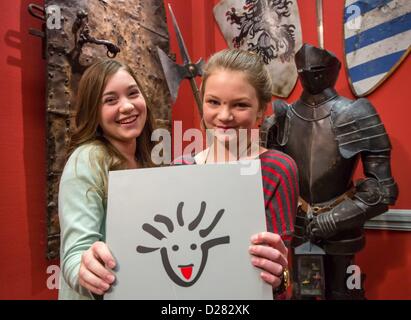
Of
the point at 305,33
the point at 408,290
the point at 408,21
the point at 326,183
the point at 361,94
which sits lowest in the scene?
the point at 408,290

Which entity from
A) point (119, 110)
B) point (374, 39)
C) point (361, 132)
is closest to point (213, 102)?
point (119, 110)

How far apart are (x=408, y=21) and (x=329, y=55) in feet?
1.43

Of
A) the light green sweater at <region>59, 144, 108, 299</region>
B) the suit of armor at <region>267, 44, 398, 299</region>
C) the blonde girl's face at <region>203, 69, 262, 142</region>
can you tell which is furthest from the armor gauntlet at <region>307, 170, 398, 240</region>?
the light green sweater at <region>59, 144, 108, 299</region>

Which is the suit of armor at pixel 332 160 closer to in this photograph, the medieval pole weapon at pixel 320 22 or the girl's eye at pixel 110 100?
the medieval pole weapon at pixel 320 22

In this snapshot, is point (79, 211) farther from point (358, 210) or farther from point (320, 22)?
point (320, 22)

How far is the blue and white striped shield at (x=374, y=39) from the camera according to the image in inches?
65.1

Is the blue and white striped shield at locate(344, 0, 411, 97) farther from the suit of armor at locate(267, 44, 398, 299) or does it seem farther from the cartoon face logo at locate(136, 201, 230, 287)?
the cartoon face logo at locate(136, 201, 230, 287)

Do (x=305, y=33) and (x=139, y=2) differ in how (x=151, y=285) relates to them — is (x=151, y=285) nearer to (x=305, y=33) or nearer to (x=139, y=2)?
(x=139, y=2)

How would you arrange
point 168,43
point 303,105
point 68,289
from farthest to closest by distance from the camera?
point 168,43, point 303,105, point 68,289

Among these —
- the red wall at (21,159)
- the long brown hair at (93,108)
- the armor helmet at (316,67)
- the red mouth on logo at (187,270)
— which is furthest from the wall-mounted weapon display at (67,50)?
the red mouth on logo at (187,270)

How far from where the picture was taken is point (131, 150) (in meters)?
0.78

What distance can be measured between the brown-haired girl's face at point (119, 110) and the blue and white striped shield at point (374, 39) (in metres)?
1.41

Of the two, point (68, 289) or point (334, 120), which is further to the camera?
point (334, 120)

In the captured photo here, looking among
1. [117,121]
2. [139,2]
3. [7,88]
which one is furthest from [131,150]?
[139,2]
